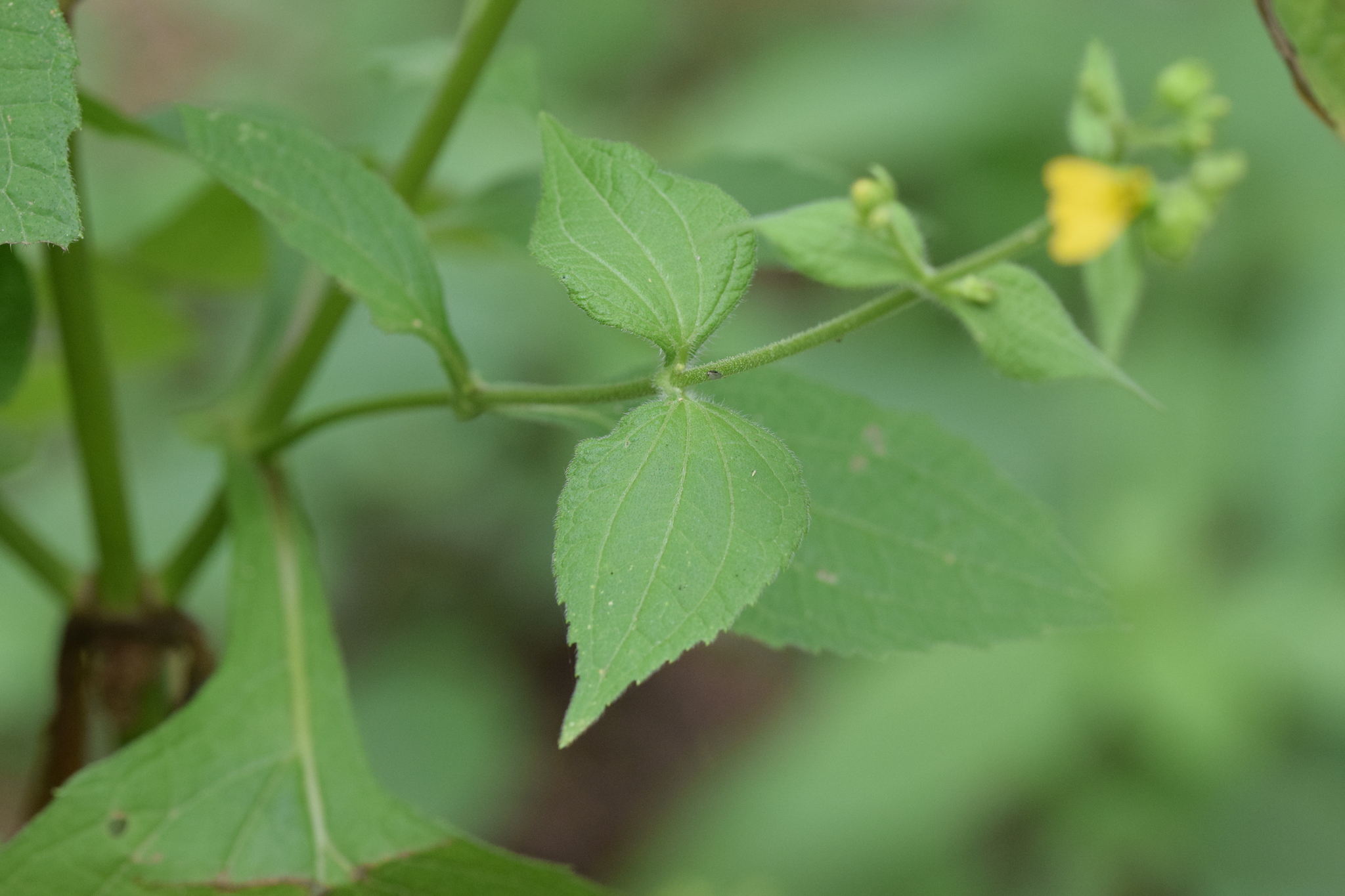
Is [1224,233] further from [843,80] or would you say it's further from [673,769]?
[673,769]

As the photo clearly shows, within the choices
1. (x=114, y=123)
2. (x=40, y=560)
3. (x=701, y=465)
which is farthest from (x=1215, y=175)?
(x=40, y=560)

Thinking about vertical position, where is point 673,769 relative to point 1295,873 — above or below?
Answer: below

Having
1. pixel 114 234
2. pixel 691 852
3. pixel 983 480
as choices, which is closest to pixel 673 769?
pixel 691 852

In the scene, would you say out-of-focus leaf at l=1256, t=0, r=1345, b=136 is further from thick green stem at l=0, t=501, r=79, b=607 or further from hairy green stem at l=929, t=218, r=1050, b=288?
thick green stem at l=0, t=501, r=79, b=607

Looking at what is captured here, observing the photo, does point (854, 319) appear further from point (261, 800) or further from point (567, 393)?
point (261, 800)

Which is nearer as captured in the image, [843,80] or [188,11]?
[843,80]

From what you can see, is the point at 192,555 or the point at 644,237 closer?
the point at 644,237
